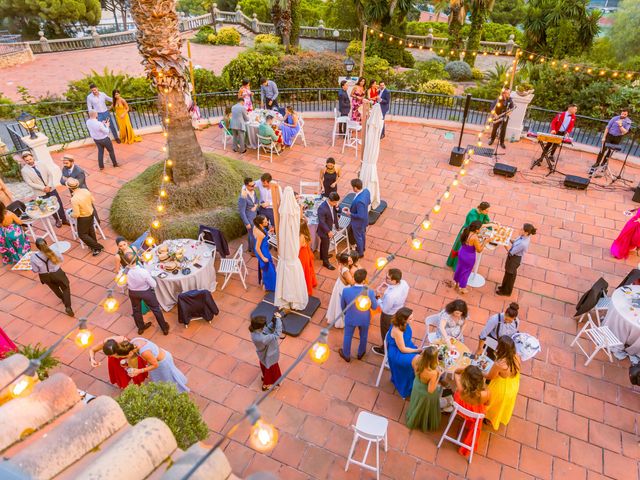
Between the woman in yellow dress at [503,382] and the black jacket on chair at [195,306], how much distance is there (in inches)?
167

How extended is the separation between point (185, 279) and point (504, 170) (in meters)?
8.51

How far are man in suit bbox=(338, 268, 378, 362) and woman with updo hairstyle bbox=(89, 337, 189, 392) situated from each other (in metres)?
2.42

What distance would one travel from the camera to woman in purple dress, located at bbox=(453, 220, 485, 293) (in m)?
7.28

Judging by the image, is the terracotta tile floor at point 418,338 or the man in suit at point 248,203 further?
the man in suit at point 248,203

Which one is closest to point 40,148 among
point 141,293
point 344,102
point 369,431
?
point 141,293

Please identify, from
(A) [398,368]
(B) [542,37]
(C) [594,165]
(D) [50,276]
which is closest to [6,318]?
(D) [50,276]

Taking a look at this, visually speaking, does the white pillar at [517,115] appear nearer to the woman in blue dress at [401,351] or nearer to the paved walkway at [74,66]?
the woman in blue dress at [401,351]

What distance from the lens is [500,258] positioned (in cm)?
898

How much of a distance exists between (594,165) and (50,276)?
42.4ft

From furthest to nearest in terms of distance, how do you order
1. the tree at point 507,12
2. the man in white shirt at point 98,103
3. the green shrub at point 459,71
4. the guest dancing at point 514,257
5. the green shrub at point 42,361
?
the tree at point 507,12 → the green shrub at point 459,71 → the man in white shirt at point 98,103 → the guest dancing at point 514,257 → the green shrub at point 42,361

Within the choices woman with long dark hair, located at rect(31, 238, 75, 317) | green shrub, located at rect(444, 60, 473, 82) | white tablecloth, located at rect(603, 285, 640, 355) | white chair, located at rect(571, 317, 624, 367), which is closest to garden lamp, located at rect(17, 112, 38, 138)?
woman with long dark hair, located at rect(31, 238, 75, 317)

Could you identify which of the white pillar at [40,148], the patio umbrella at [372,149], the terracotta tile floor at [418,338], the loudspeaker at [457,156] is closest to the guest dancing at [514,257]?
the terracotta tile floor at [418,338]

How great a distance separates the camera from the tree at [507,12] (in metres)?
41.3

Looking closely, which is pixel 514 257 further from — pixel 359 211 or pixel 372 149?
pixel 372 149
